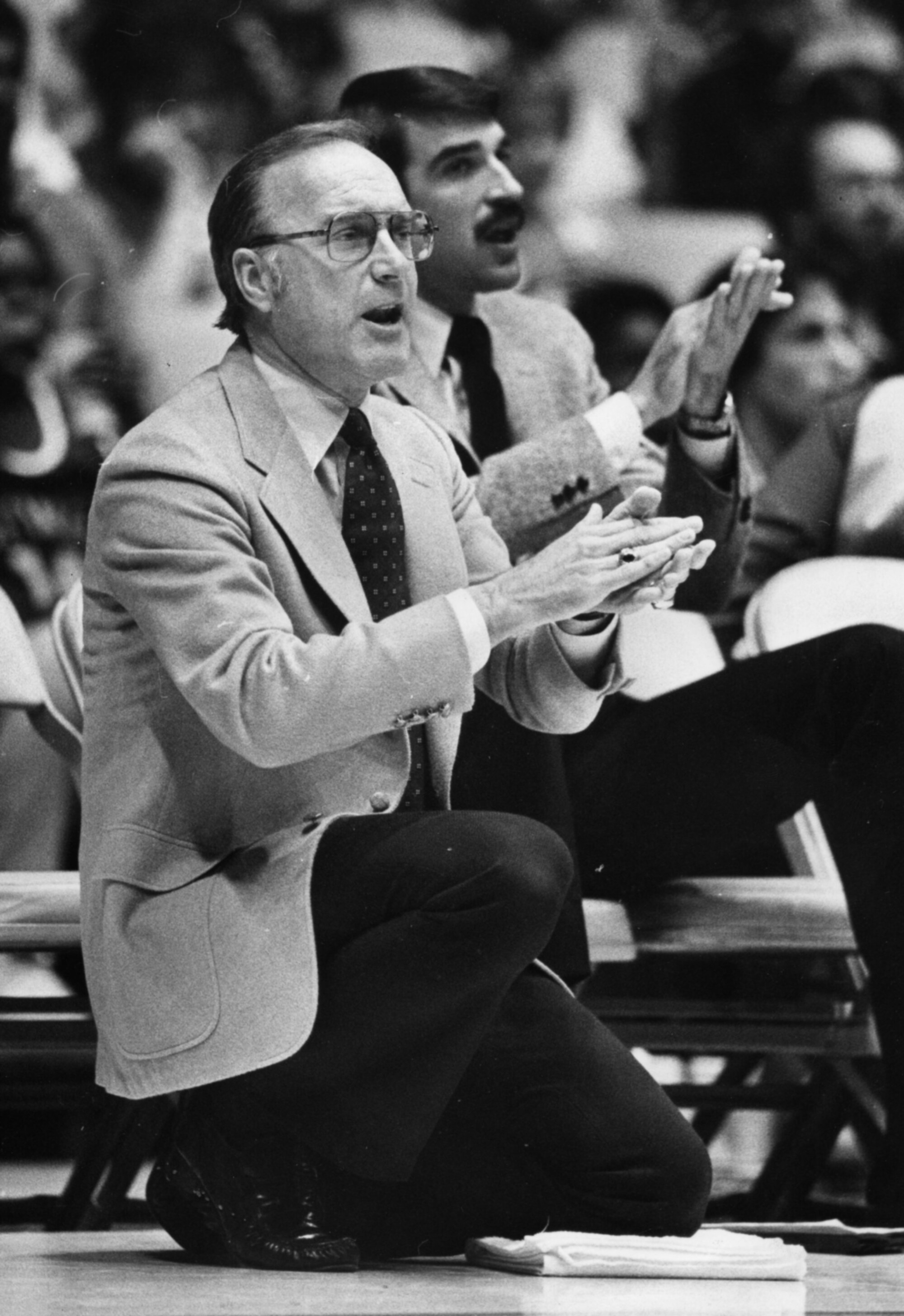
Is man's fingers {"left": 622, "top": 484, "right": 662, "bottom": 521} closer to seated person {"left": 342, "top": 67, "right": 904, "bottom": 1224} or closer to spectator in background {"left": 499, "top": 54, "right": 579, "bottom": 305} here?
seated person {"left": 342, "top": 67, "right": 904, "bottom": 1224}

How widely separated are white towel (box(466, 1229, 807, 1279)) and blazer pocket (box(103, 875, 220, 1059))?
36 cm

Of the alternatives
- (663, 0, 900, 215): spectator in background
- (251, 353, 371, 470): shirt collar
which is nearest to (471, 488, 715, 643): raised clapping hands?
(251, 353, 371, 470): shirt collar

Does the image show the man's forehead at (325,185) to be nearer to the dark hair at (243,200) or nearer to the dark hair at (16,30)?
the dark hair at (243,200)

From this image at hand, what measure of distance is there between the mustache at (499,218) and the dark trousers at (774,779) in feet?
2.07

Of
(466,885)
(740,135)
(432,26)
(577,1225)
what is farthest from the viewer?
(740,135)

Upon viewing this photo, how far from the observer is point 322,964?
Result: 174 cm

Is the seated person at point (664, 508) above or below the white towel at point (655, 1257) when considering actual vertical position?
above

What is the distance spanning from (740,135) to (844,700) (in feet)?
3.45

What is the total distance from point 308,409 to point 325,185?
0.21 metres

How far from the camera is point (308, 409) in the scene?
6.31 feet

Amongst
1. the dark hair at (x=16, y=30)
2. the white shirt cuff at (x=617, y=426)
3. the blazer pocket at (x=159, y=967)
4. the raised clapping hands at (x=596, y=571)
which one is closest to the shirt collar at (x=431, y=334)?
the white shirt cuff at (x=617, y=426)

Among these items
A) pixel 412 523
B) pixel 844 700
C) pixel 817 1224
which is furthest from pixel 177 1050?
pixel 844 700

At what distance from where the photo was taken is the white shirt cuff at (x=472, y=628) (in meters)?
1.71

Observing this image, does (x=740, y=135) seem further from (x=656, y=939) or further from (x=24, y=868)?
(x=24, y=868)
